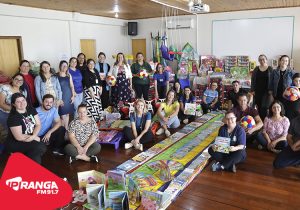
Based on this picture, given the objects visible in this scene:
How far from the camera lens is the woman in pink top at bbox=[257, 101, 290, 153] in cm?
400

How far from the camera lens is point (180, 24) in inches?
339

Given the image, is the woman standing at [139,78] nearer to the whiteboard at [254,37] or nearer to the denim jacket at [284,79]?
the denim jacket at [284,79]

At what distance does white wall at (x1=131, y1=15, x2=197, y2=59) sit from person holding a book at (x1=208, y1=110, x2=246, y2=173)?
5.36 meters

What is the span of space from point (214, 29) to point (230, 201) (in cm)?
619

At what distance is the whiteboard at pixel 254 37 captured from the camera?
7316 millimetres

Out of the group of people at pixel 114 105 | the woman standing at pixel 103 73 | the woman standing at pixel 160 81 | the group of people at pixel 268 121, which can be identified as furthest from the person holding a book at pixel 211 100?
the woman standing at pixel 103 73

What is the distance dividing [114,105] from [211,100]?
2199mm

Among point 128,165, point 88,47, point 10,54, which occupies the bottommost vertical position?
point 128,165

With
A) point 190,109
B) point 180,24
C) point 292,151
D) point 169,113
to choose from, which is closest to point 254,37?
point 180,24

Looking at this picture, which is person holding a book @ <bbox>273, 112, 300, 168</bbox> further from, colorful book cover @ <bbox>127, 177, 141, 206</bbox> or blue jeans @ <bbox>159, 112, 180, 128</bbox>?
blue jeans @ <bbox>159, 112, 180, 128</bbox>

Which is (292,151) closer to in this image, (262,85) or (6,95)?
(262,85)

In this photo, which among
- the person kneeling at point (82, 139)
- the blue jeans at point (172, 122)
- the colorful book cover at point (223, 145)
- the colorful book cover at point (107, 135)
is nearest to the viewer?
the colorful book cover at point (223, 145)

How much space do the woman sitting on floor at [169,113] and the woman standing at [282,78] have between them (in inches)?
68.4

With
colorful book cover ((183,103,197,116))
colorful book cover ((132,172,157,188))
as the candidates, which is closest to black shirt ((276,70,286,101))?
colorful book cover ((183,103,197,116))
